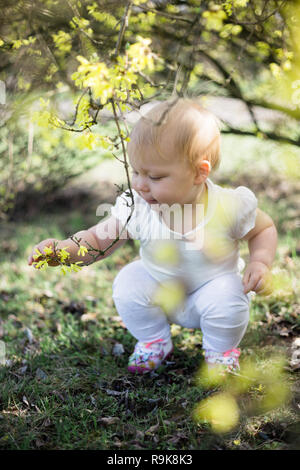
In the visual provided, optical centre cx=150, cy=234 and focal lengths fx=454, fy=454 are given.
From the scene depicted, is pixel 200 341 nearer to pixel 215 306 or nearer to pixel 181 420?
pixel 215 306

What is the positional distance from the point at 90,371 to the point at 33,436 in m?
0.58

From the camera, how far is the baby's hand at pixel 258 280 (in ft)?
6.73

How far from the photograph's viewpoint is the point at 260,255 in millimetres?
2166

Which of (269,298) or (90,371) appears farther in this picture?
→ (269,298)

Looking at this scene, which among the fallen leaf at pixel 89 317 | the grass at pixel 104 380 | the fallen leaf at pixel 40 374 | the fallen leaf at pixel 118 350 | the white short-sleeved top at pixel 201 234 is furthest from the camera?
the fallen leaf at pixel 89 317

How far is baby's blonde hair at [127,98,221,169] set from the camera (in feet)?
6.11

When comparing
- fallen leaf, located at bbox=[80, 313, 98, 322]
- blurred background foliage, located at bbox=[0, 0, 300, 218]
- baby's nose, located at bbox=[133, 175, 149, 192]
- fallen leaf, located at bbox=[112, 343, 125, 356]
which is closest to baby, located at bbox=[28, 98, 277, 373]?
baby's nose, located at bbox=[133, 175, 149, 192]

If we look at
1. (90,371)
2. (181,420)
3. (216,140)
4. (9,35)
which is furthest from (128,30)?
(181,420)

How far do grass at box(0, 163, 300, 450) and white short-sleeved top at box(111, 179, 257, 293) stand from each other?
0.52 meters

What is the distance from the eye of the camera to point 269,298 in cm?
297

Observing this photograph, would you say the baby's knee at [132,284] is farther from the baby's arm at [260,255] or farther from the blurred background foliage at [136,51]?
the blurred background foliage at [136,51]

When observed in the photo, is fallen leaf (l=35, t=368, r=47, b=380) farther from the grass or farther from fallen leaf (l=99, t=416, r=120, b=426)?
fallen leaf (l=99, t=416, r=120, b=426)

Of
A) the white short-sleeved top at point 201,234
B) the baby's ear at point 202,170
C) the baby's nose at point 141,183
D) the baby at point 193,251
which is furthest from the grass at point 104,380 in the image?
the baby's ear at point 202,170

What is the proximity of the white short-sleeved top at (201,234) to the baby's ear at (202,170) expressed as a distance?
0.66 ft
